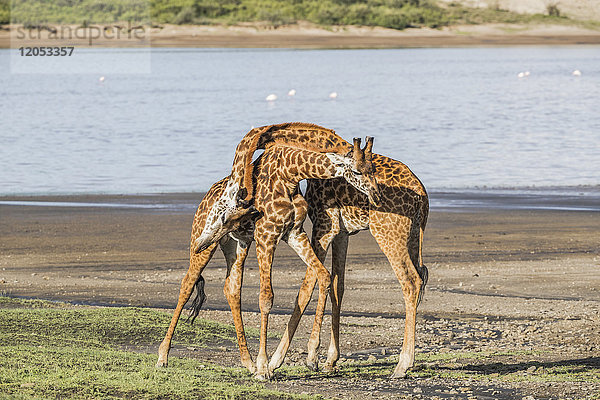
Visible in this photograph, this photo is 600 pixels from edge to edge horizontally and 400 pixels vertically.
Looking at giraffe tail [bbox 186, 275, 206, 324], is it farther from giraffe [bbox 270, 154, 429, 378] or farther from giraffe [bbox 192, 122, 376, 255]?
giraffe [bbox 270, 154, 429, 378]

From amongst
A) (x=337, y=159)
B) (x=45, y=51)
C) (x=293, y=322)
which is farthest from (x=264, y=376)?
(x=45, y=51)

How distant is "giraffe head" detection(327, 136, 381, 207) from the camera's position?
7250mm

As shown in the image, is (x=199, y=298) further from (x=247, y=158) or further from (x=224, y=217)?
(x=247, y=158)

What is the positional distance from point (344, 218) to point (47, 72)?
64715 millimetres

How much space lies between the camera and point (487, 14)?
9325 centimetres

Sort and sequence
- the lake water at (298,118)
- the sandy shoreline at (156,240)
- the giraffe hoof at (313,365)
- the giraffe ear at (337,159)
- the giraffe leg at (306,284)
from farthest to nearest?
the lake water at (298,118) → the sandy shoreline at (156,240) → the giraffe hoof at (313,365) → the giraffe leg at (306,284) → the giraffe ear at (337,159)

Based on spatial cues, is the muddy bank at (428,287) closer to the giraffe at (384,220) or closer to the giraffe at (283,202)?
the giraffe at (384,220)

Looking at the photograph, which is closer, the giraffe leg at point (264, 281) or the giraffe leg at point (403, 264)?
the giraffe leg at point (264, 281)

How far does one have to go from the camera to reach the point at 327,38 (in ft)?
273

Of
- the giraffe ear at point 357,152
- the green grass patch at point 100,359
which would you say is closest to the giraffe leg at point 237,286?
the green grass patch at point 100,359

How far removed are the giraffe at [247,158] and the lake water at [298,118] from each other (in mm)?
15334

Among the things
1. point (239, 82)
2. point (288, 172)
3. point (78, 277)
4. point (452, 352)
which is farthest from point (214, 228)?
point (239, 82)

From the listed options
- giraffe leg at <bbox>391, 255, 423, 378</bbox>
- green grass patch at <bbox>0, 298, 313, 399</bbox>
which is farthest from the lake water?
giraffe leg at <bbox>391, 255, 423, 378</bbox>

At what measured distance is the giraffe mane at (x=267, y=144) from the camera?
7.70m
